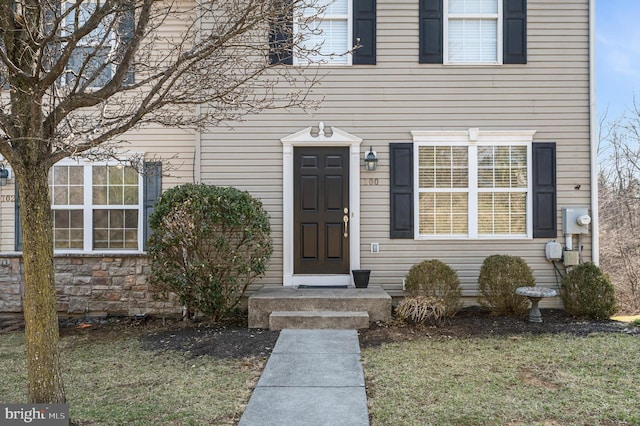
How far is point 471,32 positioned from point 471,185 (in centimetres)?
224

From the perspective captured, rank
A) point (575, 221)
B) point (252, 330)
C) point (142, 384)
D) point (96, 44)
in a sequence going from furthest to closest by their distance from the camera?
point (575, 221), point (252, 330), point (96, 44), point (142, 384)

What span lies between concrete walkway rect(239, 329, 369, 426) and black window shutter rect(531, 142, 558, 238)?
3395mm

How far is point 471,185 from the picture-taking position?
22.1 ft

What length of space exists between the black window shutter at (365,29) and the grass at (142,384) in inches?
176

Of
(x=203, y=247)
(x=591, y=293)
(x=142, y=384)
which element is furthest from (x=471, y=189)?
(x=142, y=384)

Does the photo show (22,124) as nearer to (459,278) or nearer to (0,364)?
(0,364)

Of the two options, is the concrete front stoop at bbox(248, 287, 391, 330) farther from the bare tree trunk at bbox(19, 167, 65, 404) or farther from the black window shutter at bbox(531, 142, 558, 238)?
the bare tree trunk at bbox(19, 167, 65, 404)

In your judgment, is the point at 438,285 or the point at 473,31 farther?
the point at 473,31

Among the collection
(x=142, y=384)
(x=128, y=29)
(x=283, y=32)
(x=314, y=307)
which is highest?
(x=128, y=29)

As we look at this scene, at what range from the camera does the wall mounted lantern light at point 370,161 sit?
6.56 metres

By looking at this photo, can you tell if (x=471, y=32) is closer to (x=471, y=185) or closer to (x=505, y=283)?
(x=471, y=185)

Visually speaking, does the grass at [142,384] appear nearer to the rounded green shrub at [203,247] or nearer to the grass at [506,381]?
the rounded green shrub at [203,247]

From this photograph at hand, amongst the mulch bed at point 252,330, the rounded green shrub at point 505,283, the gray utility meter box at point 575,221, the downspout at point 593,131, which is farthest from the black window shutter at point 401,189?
the downspout at point 593,131

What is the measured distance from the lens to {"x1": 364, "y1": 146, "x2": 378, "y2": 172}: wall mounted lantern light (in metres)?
6.56
